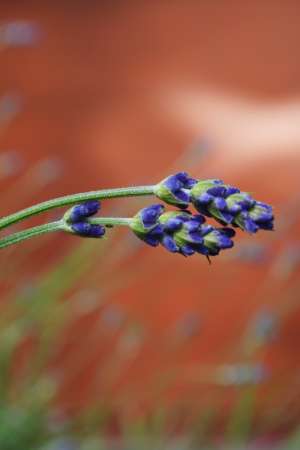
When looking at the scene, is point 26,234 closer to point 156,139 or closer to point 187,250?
point 187,250

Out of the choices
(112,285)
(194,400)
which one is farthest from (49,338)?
(194,400)

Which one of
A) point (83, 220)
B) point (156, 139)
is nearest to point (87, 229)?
point (83, 220)

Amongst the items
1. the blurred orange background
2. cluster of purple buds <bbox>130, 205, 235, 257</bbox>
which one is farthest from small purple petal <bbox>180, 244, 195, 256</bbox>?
the blurred orange background

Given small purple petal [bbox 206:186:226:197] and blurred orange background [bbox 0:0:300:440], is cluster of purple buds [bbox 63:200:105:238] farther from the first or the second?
blurred orange background [bbox 0:0:300:440]

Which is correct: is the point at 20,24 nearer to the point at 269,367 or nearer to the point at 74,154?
the point at 74,154

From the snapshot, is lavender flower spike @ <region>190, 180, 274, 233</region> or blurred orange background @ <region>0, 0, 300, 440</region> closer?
lavender flower spike @ <region>190, 180, 274, 233</region>

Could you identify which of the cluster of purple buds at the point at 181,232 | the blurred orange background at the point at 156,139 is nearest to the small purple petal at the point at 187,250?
the cluster of purple buds at the point at 181,232
